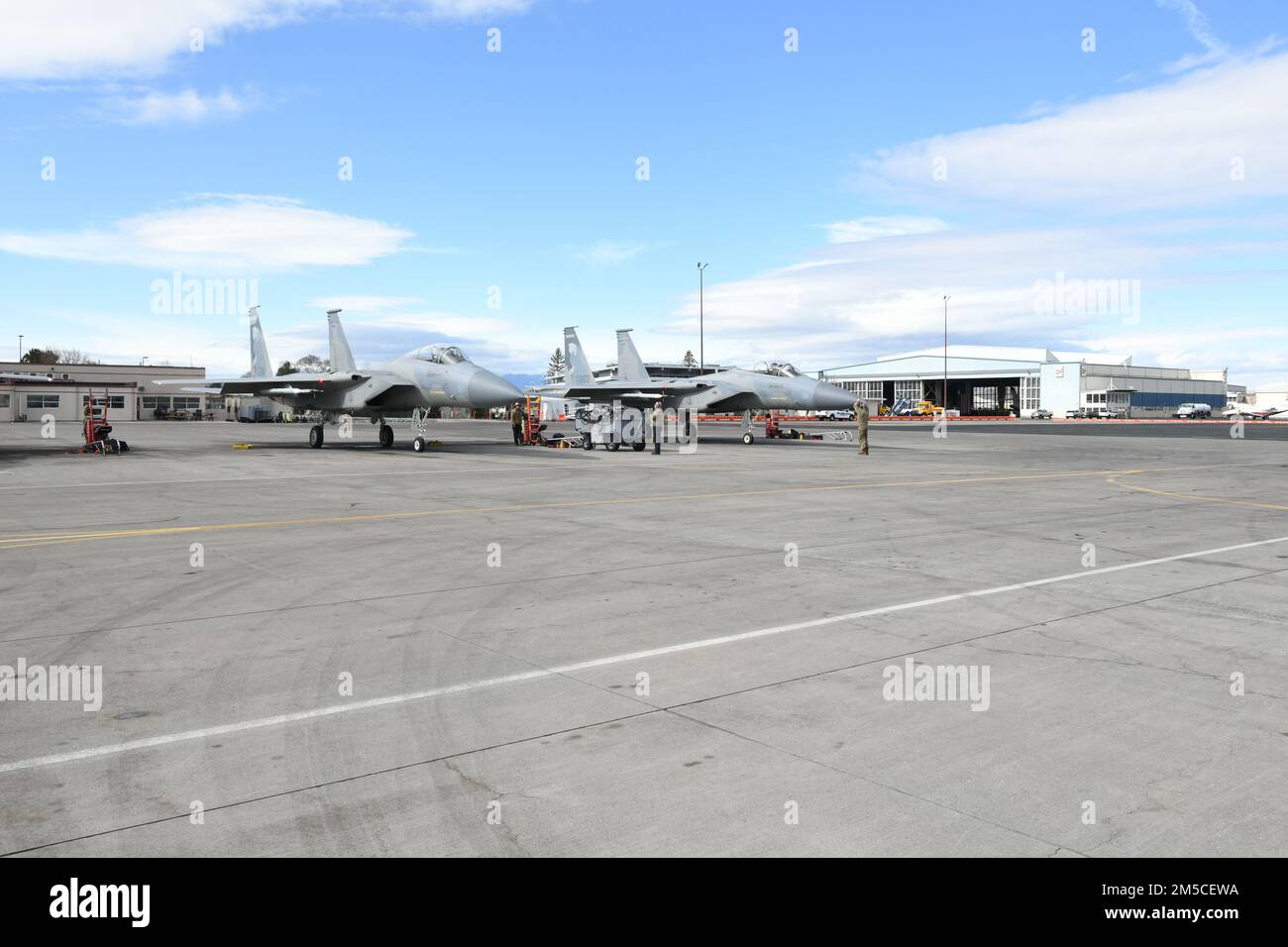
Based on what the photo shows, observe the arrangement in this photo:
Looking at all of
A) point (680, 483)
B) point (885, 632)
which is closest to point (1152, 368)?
point (680, 483)

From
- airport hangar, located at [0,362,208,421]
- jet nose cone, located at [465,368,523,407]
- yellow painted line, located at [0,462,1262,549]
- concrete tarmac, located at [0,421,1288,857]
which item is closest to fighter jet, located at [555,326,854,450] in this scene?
jet nose cone, located at [465,368,523,407]

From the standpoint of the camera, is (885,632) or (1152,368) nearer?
(885,632)

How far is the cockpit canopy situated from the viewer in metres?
28.8

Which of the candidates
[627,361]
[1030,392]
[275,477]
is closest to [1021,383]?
[1030,392]

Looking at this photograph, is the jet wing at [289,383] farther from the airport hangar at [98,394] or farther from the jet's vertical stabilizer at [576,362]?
the airport hangar at [98,394]

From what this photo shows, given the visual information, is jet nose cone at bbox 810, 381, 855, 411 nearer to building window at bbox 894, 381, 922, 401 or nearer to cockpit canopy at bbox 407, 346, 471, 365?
cockpit canopy at bbox 407, 346, 471, 365

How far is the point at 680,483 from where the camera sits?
20.0 metres

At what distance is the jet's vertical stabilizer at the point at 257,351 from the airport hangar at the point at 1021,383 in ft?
278

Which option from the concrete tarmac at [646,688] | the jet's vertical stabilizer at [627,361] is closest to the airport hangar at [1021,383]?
the jet's vertical stabilizer at [627,361]

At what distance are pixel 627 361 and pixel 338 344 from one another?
1413 centimetres

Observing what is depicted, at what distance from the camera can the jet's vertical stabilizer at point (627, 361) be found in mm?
41688

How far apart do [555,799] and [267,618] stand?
4.33 metres

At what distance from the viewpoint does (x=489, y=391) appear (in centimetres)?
2720
